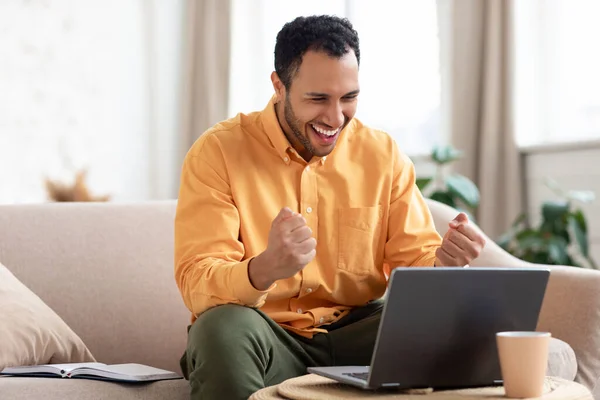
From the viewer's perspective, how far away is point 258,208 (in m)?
1.91

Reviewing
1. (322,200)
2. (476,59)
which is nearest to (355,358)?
(322,200)

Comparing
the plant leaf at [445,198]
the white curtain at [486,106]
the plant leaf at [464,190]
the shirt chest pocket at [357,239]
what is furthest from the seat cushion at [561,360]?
the white curtain at [486,106]

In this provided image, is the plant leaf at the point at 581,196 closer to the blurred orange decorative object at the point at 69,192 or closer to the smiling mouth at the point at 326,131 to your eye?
the smiling mouth at the point at 326,131

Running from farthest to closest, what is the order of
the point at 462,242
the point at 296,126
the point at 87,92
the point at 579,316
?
the point at 87,92
the point at 579,316
the point at 296,126
the point at 462,242

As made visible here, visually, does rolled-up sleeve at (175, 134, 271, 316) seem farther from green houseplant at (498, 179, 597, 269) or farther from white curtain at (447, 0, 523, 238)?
white curtain at (447, 0, 523, 238)

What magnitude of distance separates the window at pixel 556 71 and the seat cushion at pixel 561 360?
2.01 meters

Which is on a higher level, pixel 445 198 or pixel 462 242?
pixel 462 242

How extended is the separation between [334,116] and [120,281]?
777 mm

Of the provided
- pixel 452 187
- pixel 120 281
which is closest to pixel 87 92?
pixel 452 187

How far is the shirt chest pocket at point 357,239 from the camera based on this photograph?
193 centimetres

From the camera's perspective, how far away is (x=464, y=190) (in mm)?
3805

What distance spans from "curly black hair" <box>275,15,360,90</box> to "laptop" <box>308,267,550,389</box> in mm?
710

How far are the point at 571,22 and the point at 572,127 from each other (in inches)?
17.6

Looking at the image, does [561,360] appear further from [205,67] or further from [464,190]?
[205,67]
